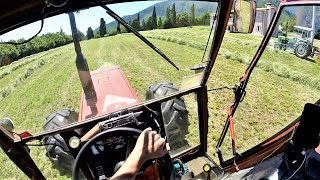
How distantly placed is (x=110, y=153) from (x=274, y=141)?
1.47 meters

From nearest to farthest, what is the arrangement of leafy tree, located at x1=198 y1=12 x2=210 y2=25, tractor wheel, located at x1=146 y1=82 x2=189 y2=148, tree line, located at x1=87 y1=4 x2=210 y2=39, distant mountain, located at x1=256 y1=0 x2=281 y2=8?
tree line, located at x1=87 y1=4 x2=210 y2=39 < leafy tree, located at x1=198 y1=12 x2=210 y2=25 < distant mountain, located at x1=256 y1=0 x2=281 y2=8 < tractor wheel, located at x1=146 y1=82 x2=189 y2=148

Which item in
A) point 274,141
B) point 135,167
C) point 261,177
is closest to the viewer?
point 261,177

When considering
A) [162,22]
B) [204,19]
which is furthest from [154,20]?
[204,19]

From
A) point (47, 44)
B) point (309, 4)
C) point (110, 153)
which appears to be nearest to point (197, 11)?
point (309, 4)

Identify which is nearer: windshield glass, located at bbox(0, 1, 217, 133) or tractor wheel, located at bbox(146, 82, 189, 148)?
windshield glass, located at bbox(0, 1, 217, 133)

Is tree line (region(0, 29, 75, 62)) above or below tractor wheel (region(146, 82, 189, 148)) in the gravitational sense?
above

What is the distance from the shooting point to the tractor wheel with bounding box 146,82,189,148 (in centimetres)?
267

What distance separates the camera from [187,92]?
273 centimetres

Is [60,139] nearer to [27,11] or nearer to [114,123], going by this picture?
[114,123]

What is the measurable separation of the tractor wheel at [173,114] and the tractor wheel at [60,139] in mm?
665

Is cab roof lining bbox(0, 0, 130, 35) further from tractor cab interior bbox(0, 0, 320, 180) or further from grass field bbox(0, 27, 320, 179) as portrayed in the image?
grass field bbox(0, 27, 320, 179)

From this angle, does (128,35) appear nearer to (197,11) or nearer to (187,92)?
(197,11)

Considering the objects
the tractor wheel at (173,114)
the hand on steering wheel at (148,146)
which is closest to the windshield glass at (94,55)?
the tractor wheel at (173,114)

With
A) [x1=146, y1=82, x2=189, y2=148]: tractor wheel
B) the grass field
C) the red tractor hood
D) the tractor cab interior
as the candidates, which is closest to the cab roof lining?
the tractor cab interior
